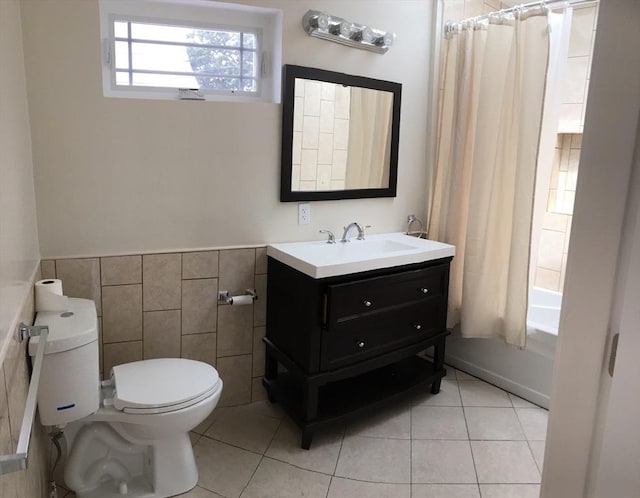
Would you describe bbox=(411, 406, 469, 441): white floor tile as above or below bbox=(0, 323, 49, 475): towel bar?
below

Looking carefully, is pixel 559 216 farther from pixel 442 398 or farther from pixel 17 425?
pixel 17 425

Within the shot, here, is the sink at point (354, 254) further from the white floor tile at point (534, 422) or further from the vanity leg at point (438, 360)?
the white floor tile at point (534, 422)

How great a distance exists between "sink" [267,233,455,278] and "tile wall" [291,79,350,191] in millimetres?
343

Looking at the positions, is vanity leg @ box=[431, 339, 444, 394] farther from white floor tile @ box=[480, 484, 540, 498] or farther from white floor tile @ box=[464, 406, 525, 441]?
white floor tile @ box=[480, 484, 540, 498]

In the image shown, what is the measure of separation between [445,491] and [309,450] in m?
0.63

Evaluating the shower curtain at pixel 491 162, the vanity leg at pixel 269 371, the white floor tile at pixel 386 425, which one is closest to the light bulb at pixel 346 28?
the shower curtain at pixel 491 162

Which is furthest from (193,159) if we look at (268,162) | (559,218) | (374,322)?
(559,218)

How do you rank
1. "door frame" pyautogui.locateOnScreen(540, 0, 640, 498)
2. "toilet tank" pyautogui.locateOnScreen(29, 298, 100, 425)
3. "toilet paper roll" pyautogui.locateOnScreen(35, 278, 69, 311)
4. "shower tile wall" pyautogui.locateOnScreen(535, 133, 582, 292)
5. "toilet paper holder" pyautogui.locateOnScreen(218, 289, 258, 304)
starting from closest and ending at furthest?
"door frame" pyautogui.locateOnScreen(540, 0, 640, 498) < "toilet tank" pyautogui.locateOnScreen(29, 298, 100, 425) < "toilet paper roll" pyautogui.locateOnScreen(35, 278, 69, 311) < "toilet paper holder" pyautogui.locateOnScreen(218, 289, 258, 304) < "shower tile wall" pyautogui.locateOnScreen(535, 133, 582, 292)

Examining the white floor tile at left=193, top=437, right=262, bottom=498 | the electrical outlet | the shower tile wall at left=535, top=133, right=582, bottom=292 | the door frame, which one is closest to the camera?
the door frame

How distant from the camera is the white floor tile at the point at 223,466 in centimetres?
202

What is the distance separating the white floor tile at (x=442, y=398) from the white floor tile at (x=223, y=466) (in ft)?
3.34

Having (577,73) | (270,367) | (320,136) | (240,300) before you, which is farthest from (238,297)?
(577,73)

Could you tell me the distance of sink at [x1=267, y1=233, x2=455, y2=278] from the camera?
2186 mm

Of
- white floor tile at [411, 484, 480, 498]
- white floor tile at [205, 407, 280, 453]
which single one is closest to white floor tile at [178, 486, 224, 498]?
white floor tile at [205, 407, 280, 453]
